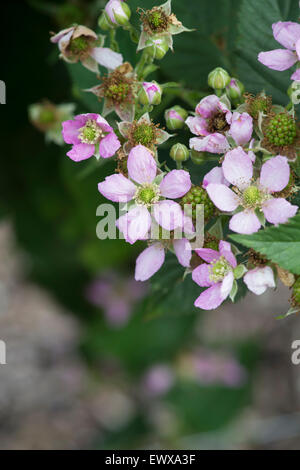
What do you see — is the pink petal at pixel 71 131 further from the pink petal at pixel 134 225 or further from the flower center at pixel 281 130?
the flower center at pixel 281 130

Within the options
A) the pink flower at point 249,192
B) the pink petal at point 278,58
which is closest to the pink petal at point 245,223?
the pink flower at point 249,192

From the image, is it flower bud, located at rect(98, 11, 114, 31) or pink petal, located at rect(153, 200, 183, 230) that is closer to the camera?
pink petal, located at rect(153, 200, 183, 230)

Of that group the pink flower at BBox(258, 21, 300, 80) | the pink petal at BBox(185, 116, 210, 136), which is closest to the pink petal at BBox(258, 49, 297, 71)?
the pink flower at BBox(258, 21, 300, 80)

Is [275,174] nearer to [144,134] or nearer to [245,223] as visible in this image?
[245,223]

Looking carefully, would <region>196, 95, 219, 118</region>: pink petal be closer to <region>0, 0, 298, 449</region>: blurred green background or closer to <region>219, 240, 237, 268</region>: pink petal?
<region>0, 0, 298, 449</region>: blurred green background

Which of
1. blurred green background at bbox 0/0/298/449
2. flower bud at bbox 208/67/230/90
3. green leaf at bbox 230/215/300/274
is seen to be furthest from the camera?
blurred green background at bbox 0/0/298/449

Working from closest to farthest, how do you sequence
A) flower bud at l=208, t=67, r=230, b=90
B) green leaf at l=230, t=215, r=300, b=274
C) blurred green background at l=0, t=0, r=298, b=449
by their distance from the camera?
green leaf at l=230, t=215, r=300, b=274 < flower bud at l=208, t=67, r=230, b=90 < blurred green background at l=0, t=0, r=298, b=449
